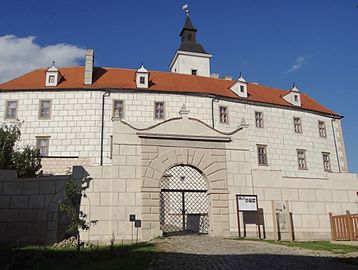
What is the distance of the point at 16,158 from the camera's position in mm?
21500

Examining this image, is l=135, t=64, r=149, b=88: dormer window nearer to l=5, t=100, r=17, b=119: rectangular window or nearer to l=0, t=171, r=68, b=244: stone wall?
l=5, t=100, r=17, b=119: rectangular window

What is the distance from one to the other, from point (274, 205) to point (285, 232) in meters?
1.33

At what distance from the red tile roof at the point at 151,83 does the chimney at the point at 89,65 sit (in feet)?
1.31

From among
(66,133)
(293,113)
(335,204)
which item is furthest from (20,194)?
(293,113)

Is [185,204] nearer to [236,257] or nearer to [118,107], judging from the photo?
[236,257]

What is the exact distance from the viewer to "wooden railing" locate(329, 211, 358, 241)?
1470cm

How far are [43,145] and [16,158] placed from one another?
145 inches

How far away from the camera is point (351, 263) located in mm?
9102

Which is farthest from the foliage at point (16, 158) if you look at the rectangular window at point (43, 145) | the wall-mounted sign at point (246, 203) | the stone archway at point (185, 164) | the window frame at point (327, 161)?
the window frame at point (327, 161)

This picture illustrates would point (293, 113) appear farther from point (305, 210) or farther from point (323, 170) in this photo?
point (305, 210)

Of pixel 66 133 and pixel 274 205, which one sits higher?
pixel 66 133

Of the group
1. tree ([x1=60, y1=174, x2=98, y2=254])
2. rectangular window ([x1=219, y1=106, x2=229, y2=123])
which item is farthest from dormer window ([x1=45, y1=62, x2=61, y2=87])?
A: tree ([x1=60, y1=174, x2=98, y2=254])

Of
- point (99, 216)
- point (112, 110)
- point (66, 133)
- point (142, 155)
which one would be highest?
point (112, 110)

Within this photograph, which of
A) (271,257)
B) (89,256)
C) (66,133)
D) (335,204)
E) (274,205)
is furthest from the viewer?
(66,133)
